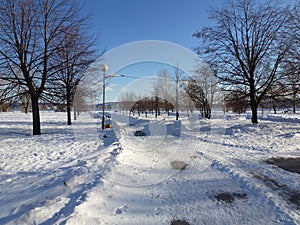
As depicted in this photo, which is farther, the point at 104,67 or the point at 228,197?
the point at 104,67

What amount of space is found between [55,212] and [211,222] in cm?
247

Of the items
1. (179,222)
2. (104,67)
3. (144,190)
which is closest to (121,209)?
(144,190)

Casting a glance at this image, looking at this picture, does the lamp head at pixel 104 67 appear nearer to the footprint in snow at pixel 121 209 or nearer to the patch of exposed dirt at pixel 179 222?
the footprint in snow at pixel 121 209

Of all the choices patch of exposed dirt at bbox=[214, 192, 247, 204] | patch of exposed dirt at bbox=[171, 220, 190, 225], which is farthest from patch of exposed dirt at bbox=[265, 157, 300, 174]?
patch of exposed dirt at bbox=[171, 220, 190, 225]

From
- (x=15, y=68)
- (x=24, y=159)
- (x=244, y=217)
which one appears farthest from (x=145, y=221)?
(x=15, y=68)

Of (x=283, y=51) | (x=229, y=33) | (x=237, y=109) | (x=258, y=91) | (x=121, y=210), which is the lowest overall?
(x=121, y=210)

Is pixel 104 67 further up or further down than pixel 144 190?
further up

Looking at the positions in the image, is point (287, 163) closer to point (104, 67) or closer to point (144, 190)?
point (144, 190)

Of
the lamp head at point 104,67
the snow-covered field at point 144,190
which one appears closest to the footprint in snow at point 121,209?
the snow-covered field at point 144,190

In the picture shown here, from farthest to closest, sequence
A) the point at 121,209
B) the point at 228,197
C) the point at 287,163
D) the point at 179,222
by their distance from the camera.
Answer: the point at 287,163
the point at 228,197
the point at 121,209
the point at 179,222

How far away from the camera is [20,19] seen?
9203 mm

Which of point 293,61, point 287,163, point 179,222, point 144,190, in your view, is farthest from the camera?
A: point 293,61

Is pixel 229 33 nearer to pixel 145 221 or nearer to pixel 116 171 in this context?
pixel 116 171

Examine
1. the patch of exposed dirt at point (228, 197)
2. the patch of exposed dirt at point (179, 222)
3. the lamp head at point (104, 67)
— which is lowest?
the patch of exposed dirt at point (179, 222)
